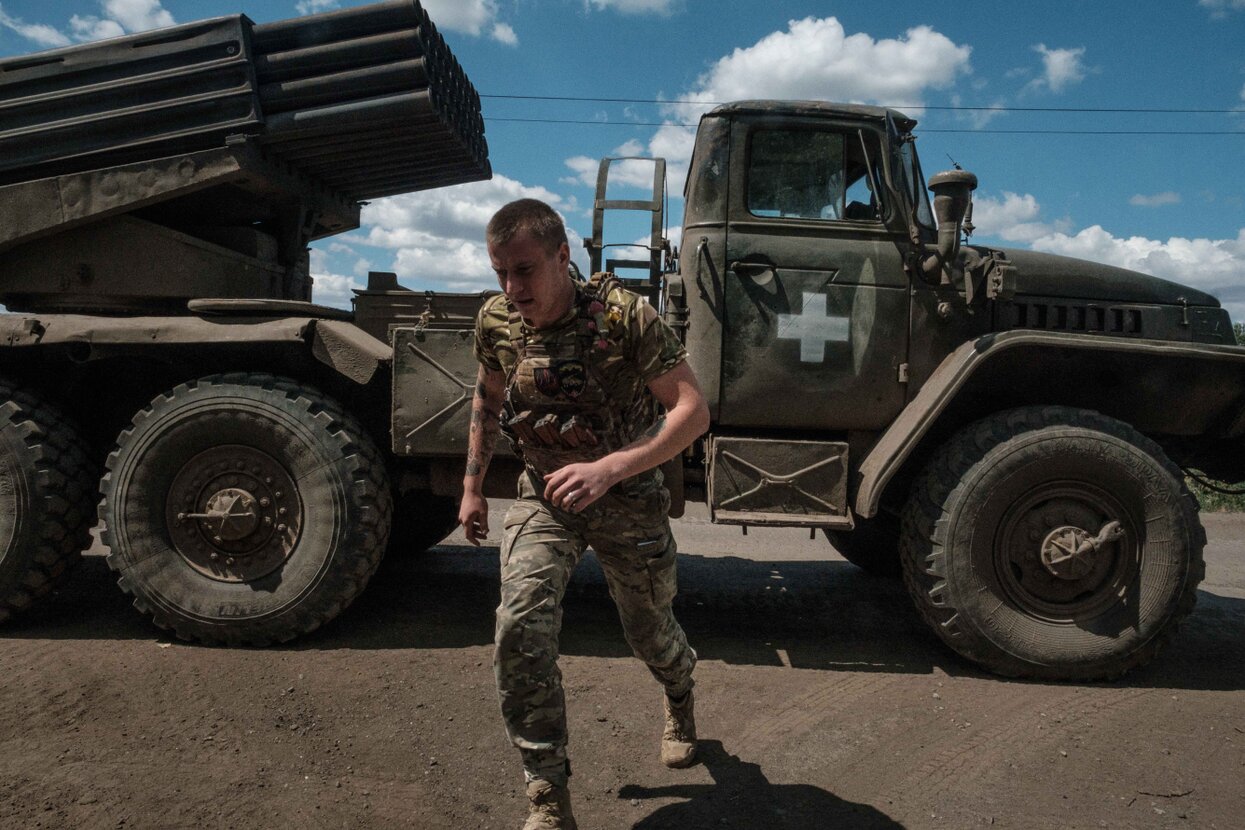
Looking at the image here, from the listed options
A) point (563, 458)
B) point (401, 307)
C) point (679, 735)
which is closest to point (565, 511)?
point (563, 458)

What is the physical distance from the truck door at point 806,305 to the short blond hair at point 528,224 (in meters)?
1.78

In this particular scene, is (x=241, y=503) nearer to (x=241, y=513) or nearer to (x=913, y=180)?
(x=241, y=513)

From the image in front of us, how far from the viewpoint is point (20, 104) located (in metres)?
4.12

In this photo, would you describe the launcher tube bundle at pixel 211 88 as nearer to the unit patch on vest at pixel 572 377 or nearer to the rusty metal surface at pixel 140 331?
the rusty metal surface at pixel 140 331

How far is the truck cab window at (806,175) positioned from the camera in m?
4.10

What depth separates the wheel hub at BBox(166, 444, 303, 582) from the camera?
393 cm

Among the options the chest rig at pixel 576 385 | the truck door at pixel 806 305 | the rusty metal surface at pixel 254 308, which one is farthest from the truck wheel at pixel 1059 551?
the rusty metal surface at pixel 254 308

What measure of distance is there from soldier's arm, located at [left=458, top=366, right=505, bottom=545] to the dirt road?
33.1 inches

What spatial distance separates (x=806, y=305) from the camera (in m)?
4.03

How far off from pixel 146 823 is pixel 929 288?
359 cm

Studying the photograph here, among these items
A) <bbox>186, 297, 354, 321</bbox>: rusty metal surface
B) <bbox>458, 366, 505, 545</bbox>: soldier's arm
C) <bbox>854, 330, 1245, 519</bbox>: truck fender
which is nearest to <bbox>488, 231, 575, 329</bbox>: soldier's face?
<bbox>458, 366, 505, 545</bbox>: soldier's arm

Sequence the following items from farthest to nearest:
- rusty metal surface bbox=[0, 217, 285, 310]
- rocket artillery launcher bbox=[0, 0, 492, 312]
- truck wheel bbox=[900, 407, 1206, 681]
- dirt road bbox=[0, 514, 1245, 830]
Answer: rusty metal surface bbox=[0, 217, 285, 310] < rocket artillery launcher bbox=[0, 0, 492, 312] < truck wheel bbox=[900, 407, 1206, 681] < dirt road bbox=[0, 514, 1245, 830]

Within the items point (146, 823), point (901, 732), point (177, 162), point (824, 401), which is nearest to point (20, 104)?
point (177, 162)

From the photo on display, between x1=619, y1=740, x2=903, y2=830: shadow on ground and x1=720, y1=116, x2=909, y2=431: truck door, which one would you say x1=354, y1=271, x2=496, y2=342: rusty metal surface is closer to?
x1=720, y1=116, x2=909, y2=431: truck door
